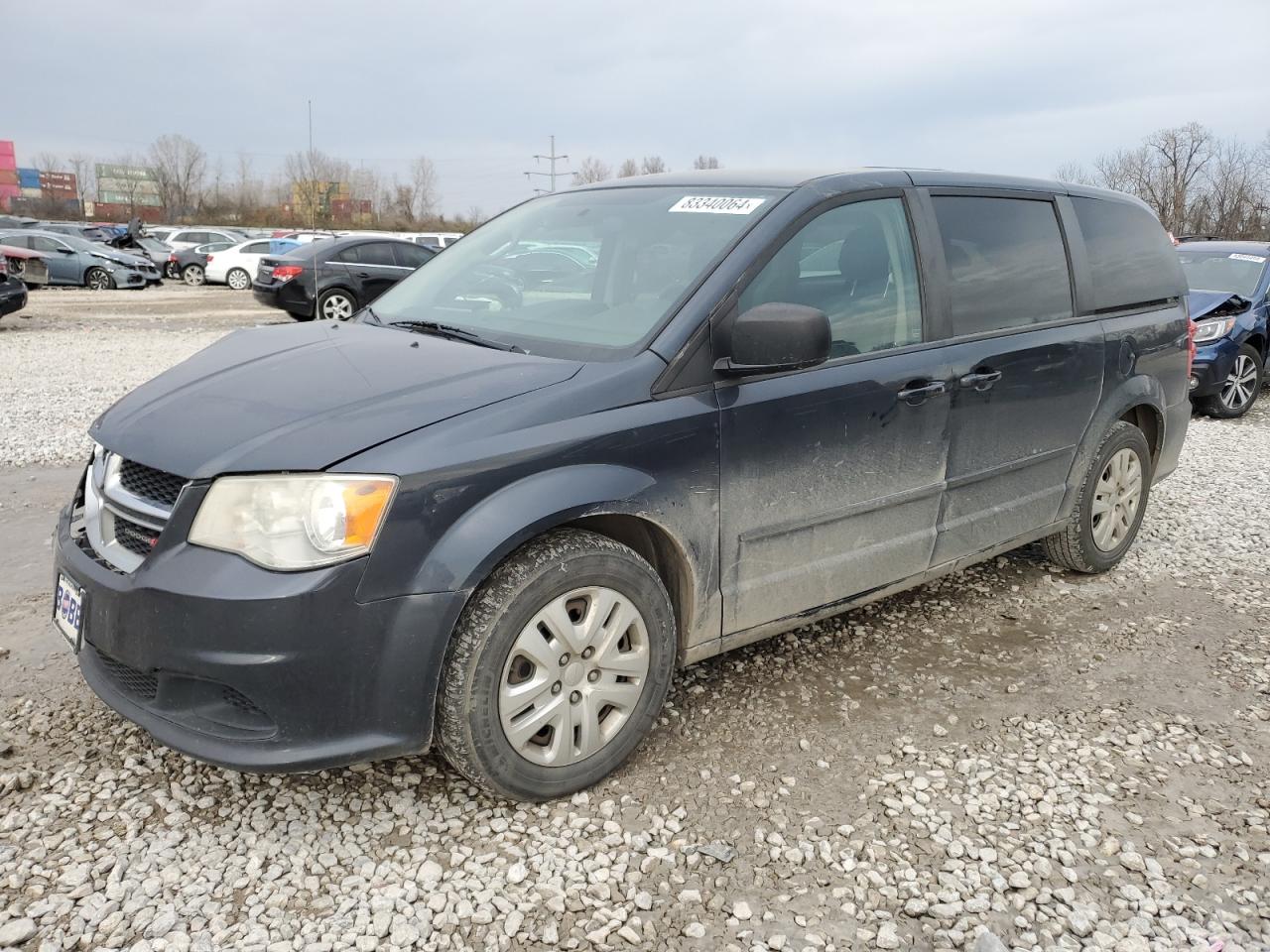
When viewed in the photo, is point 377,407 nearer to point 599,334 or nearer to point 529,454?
point 529,454

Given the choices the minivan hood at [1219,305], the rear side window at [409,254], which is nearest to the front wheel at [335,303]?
the rear side window at [409,254]

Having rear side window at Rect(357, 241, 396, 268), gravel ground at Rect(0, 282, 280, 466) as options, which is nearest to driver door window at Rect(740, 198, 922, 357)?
gravel ground at Rect(0, 282, 280, 466)

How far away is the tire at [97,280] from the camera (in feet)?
81.1

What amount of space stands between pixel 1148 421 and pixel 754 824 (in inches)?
132

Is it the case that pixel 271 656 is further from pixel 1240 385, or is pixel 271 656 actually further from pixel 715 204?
pixel 1240 385

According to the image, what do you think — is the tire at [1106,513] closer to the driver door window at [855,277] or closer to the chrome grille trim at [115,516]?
the driver door window at [855,277]

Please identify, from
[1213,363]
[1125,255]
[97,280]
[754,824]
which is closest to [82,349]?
[1125,255]

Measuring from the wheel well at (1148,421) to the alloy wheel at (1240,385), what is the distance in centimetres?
569

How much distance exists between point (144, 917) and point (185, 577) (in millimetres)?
810

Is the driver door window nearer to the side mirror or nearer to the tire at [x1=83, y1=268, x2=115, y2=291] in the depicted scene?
the side mirror

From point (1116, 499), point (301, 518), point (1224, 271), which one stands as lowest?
point (1116, 499)

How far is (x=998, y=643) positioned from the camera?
13.3ft

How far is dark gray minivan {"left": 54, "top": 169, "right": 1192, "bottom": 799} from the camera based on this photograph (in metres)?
2.39

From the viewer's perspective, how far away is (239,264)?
2653 centimetres
